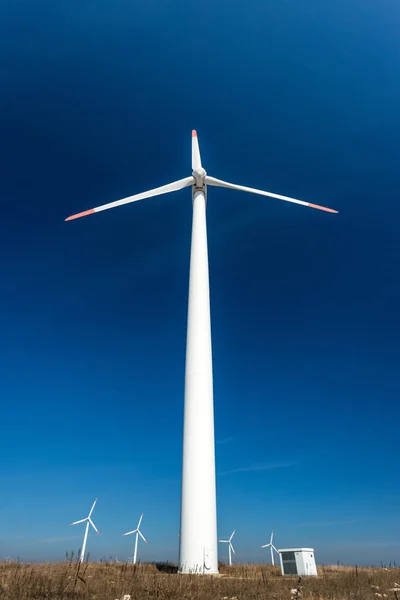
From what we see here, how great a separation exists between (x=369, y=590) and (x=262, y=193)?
28.9m

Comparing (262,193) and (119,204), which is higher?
(262,193)

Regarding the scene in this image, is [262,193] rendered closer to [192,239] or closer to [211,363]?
[192,239]

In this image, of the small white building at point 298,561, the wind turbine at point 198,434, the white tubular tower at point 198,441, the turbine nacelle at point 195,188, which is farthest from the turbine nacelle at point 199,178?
the small white building at point 298,561

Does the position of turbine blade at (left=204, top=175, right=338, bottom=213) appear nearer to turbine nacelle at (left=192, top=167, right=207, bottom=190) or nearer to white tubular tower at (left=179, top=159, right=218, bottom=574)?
turbine nacelle at (left=192, top=167, right=207, bottom=190)

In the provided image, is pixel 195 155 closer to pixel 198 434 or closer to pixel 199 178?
pixel 199 178

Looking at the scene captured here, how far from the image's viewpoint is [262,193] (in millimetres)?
36750

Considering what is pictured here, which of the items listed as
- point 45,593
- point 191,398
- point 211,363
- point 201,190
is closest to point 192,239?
point 201,190

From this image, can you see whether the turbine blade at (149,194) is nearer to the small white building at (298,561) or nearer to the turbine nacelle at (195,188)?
the turbine nacelle at (195,188)

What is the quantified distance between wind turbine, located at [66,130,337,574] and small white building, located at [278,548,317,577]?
517 centimetres

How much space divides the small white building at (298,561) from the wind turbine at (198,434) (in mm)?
5169

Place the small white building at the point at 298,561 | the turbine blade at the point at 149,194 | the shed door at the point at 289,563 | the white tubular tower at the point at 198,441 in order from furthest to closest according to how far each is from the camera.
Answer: the turbine blade at the point at 149,194, the shed door at the point at 289,563, the small white building at the point at 298,561, the white tubular tower at the point at 198,441

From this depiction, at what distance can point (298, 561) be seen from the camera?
23.9 m

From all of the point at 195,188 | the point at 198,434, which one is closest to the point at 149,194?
the point at 195,188

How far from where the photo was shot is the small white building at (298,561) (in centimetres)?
2366
